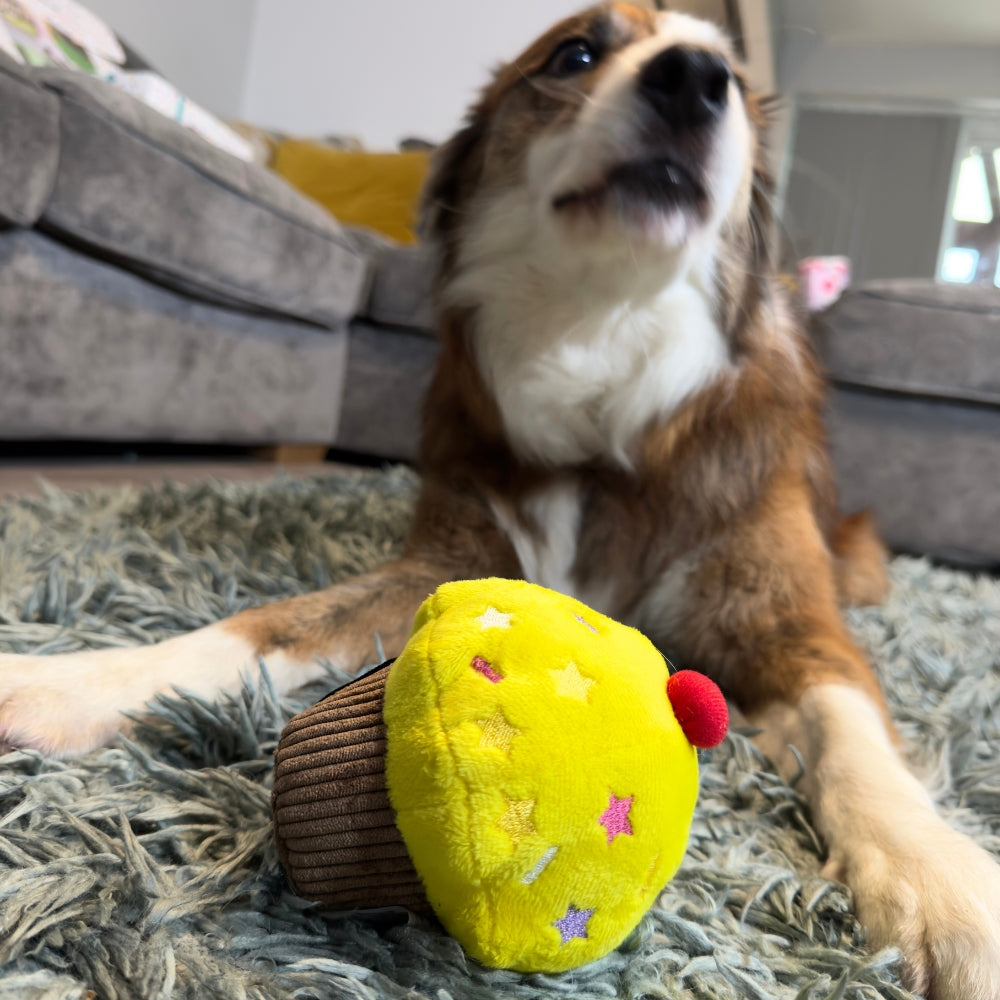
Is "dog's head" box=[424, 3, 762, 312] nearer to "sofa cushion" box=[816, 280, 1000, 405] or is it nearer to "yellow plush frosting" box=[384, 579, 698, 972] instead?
"yellow plush frosting" box=[384, 579, 698, 972]

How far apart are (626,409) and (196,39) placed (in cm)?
472

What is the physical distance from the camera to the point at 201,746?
0.67 metres

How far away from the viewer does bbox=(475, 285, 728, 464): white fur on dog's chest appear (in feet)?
3.41

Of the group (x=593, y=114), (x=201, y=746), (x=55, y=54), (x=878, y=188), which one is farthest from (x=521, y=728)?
(x=878, y=188)

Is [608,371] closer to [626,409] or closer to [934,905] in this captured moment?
[626,409]

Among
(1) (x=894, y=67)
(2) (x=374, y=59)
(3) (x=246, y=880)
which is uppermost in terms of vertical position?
(1) (x=894, y=67)

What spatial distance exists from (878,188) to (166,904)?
7959mm

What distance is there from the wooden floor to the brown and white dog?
2.70ft

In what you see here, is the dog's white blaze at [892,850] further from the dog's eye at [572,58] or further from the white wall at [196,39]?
the white wall at [196,39]

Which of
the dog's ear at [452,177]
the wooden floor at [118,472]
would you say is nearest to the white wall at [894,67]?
the wooden floor at [118,472]

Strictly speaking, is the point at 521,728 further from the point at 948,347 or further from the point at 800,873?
the point at 948,347

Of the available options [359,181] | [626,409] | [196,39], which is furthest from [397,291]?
[196,39]

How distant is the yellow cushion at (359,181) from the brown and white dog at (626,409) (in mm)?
2594

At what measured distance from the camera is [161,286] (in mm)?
2012
